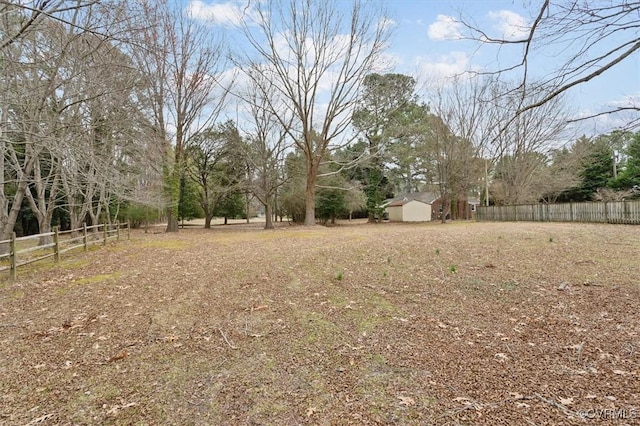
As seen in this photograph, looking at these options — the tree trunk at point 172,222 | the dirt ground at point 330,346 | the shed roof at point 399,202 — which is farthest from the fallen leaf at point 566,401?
the shed roof at point 399,202

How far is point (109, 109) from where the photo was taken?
32.0ft

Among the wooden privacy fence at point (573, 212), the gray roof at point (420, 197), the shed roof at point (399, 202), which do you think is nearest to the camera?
the wooden privacy fence at point (573, 212)

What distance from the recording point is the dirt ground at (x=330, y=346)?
262 centimetres

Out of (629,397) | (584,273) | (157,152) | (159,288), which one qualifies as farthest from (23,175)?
(584,273)

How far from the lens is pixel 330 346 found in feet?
12.1

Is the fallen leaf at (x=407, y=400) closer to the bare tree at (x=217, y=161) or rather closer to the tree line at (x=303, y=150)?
the tree line at (x=303, y=150)

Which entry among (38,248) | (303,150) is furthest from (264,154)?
(38,248)

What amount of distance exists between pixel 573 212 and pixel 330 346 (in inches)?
836

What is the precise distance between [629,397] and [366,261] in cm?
560

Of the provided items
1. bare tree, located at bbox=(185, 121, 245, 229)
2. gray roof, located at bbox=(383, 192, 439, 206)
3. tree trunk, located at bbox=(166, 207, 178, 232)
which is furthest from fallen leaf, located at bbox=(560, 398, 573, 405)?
gray roof, located at bbox=(383, 192, 439, 206)

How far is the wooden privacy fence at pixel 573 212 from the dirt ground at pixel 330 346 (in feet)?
39.5

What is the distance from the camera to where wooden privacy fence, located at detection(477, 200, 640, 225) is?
16219 mm

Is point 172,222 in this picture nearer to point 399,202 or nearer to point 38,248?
point 38,248

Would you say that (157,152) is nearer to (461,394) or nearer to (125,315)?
(125,315)
